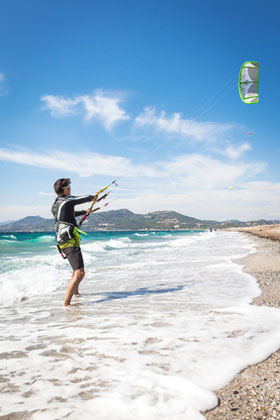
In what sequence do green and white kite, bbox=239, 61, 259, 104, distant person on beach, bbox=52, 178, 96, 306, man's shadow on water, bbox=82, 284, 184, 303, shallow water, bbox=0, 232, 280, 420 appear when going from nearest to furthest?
1. shallow water, bbox=0, 232, 280, 420
2. distant person on beach, bbox=52, 178, 96, 306
3. man's shadow on water, bbox=82, 284, 184, 303
4. green and white kite, bbox=239, 61, 259, 104

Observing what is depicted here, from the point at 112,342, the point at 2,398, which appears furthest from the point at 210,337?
the point at 2,398

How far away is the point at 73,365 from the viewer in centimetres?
272

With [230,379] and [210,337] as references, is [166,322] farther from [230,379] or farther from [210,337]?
[230,379]

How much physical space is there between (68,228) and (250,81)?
8.96 meters

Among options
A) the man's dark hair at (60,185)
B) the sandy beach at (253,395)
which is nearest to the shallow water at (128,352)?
the sandy beach at (253,395)

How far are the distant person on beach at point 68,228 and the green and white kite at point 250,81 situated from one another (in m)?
8.05

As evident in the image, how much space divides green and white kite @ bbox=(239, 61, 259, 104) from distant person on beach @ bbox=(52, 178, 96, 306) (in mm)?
8053

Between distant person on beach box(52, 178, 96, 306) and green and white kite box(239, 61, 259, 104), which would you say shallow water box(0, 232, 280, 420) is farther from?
green and white kite box(239, 61, 259, 104)

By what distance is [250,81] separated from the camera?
33.6 ft

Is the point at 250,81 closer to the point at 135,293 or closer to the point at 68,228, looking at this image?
the point at 135,293

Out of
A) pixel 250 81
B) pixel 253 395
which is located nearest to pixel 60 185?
pixel 253 395

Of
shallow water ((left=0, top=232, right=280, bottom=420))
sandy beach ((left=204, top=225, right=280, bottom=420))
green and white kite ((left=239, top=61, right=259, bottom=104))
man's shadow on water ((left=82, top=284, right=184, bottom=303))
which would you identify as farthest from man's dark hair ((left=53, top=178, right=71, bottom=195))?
green and white kite ((left=239, top=61, right=259, bottom=104))

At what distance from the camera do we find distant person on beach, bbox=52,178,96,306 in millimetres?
5441

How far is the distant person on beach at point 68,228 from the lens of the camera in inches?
214
